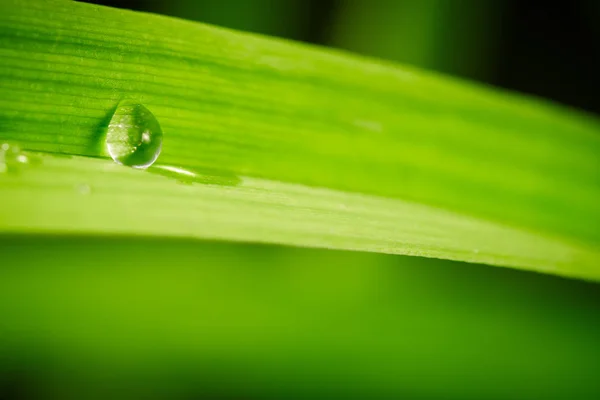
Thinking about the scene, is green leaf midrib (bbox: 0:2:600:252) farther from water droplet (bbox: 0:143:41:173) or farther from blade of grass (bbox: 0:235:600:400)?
blade of grass (bbox: 0:235:600:400)

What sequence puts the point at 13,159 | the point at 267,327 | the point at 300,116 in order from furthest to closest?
1. the point at 267,327
2. the point at 300,116
3. the point at 13,159

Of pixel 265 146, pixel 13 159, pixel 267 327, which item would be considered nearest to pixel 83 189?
pixel 13 159

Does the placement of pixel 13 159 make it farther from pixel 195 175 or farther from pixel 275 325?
pixel 275 325

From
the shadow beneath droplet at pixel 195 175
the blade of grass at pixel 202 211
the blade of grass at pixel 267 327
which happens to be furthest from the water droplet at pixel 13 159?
the blade of grass at pixel 267 327

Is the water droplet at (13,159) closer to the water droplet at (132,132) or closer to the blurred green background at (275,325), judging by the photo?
the water droplet at (132,132)

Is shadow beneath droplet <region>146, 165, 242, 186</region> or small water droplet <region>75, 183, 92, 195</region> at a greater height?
shadow beneath droplet <region>146, 165, 242, 186</region>

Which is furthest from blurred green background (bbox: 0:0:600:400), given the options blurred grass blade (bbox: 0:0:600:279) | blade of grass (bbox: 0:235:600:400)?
blurred grass blade (bbox: 0:0:600:279)
